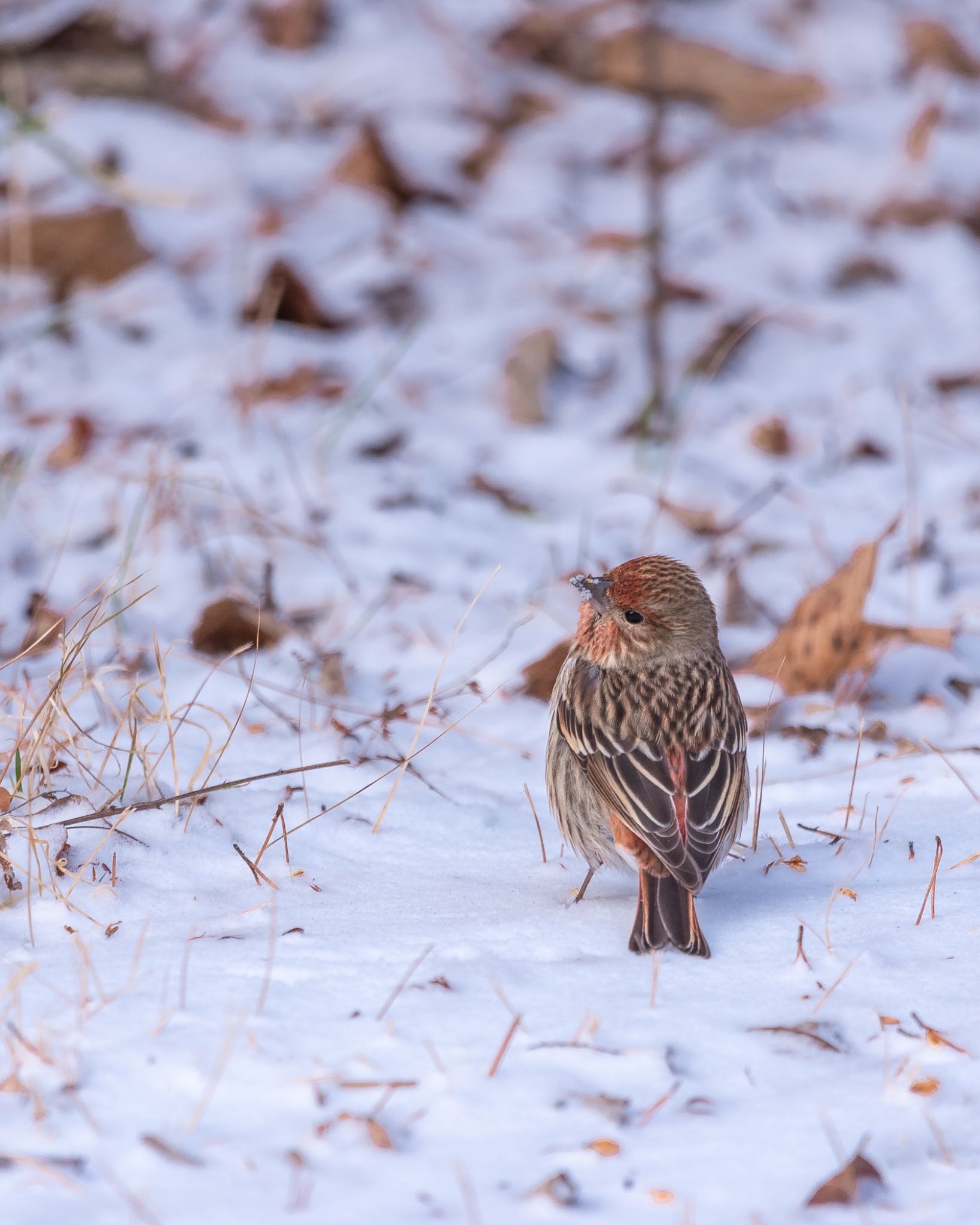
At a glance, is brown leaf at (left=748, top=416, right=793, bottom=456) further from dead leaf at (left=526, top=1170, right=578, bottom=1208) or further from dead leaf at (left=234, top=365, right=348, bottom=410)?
dead leaf at (left=526, top=1170, right=578, bottom=1208)

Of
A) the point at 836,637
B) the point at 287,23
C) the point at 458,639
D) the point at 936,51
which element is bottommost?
the point at 458,639

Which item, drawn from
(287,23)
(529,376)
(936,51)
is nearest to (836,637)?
(529,376)

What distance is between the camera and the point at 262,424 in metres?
6.70

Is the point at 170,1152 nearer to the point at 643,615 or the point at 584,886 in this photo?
the point at 584,886

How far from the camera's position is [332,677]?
15.0ft

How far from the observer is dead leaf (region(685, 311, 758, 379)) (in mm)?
7207

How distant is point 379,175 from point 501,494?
109 inches

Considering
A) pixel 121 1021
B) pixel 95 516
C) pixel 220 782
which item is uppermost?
pixel 121 1021

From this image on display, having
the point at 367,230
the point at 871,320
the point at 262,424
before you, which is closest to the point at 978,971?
the point at 262,424

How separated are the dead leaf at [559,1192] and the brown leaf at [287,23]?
321 inches

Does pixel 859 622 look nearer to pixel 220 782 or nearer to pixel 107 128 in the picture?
pixel 220 782

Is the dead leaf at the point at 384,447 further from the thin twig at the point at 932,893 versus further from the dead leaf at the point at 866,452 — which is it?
the thin twig at the point at 932,893

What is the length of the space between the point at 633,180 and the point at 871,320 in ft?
5.89

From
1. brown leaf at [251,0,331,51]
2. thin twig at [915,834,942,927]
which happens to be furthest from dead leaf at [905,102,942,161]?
thin twig at [915,834,942,927]
